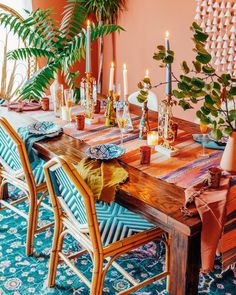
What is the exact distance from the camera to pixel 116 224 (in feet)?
6.28

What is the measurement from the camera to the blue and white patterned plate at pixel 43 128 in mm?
2320

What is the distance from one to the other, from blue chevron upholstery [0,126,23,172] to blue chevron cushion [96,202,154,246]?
551 mm

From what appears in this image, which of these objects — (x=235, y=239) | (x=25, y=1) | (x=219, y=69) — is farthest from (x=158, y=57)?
(x=25, y=1)

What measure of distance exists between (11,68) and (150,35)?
1.42 meters

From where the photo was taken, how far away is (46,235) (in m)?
2.61

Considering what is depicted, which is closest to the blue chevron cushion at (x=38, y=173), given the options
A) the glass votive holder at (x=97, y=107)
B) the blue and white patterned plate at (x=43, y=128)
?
the blue and white patterned plate at (x=43, y=128)

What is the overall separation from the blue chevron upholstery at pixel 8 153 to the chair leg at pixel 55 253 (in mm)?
437

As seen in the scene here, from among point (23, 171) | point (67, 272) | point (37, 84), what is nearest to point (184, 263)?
point (67, 272)

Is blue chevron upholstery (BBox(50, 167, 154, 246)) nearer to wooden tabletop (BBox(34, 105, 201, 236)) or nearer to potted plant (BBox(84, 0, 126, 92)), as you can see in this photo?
wooden tabletop (BBox(34, 105, 201, 236))

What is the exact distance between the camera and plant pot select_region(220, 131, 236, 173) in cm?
184

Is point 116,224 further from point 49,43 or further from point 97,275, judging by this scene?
point 49,43

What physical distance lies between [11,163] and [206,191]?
47.3 inches

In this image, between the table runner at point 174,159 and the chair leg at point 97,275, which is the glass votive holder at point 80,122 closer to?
the table runner at point 174,159

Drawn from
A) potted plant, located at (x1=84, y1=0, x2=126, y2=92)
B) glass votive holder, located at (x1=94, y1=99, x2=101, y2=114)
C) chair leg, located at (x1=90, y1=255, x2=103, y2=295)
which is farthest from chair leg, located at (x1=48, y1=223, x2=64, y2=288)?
potted plant, located at (x1=84, y1=0, x2=126, y2=92)
